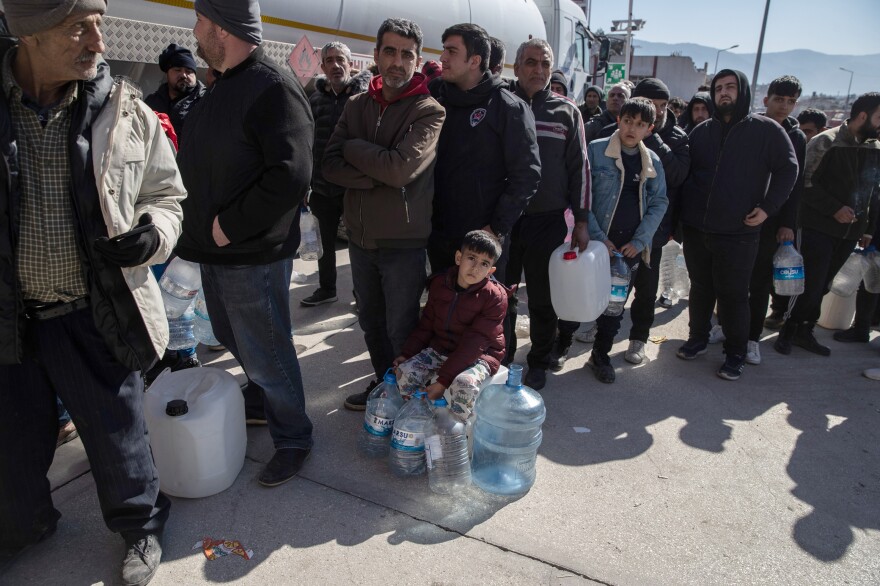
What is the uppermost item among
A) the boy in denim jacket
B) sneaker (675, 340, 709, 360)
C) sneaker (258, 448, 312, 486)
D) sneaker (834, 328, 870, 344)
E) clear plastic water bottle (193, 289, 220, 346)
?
the boy in denim jacket

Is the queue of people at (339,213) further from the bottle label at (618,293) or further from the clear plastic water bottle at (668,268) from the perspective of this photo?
the clear plastic water bottle at (668,268)

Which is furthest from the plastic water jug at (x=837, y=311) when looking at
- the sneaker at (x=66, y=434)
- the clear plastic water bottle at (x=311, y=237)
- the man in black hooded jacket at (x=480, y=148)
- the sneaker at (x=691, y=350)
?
the sneaker at (x=66, y=434)

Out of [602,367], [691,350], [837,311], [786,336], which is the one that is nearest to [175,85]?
[602,367]

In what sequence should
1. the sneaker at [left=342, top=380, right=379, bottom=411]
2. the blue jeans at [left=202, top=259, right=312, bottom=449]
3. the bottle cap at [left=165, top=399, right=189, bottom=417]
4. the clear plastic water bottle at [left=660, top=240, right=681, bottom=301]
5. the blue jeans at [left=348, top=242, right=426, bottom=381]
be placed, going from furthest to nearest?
the clear plastic water bottle at [left=660, top=240, right=681, bottom=301]
the sneaker at [left=342, top=380, right=379, bottom=411]
the blue jeans at [left=348, top=242, right=426, bottom=381]
the blue jeans at [left=202, top=259, right=312, bottom=449]
the bottle cap at [left=165, top=399, right=189, bottom=417]

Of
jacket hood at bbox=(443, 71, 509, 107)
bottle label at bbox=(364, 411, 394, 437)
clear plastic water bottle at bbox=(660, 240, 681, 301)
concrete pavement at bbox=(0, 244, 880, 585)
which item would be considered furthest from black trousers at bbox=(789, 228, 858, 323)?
bottle label at bbox=(364, 411, 394, 437)

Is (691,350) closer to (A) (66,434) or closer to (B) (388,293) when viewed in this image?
(B) (388,293)

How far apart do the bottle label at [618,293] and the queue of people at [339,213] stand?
0.84 ft

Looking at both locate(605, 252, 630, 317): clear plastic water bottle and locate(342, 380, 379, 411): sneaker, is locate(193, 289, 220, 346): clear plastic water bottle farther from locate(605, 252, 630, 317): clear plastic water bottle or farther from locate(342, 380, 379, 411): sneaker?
locate(605, 252, 630, 317): clear plastic water bottle

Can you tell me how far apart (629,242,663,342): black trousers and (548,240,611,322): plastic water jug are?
604mm

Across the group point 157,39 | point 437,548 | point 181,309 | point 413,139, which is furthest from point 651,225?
point 157,39

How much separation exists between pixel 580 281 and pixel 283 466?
2031mm

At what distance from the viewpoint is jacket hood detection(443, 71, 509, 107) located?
333 centimetres

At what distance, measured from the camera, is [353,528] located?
2.64m

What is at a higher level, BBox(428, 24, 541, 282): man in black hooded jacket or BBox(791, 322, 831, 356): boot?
BBox(428, 24, 541, 282): man in black hooded jacket
